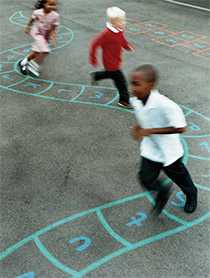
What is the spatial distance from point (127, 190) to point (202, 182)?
822mm

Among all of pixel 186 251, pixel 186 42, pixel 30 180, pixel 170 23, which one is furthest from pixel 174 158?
pixel 170 23

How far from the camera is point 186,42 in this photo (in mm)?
8477

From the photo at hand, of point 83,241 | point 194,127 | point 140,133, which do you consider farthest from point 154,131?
point 194,127

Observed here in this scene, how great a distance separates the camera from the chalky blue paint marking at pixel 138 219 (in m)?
3.80

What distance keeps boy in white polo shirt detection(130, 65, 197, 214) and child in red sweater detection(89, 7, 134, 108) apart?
2098mm

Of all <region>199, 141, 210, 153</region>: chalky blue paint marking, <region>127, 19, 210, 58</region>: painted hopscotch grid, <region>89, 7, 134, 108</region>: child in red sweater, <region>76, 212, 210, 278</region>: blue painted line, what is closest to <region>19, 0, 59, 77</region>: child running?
<region>89, 7, 134, 108</region>: child in red sweater

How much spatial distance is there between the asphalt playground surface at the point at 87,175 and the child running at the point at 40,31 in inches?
8.6

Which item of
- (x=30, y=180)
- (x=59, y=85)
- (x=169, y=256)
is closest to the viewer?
(x=169, y=256)

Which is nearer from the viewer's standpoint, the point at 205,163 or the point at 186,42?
the point at 205,163

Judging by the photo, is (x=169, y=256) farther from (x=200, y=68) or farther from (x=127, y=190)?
(x=200, y=68)

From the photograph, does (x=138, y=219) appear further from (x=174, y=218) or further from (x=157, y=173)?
(x=157, y=173)

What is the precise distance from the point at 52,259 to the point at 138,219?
91cm

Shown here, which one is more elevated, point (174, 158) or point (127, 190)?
point (174, 158)

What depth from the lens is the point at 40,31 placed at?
21.9ft
